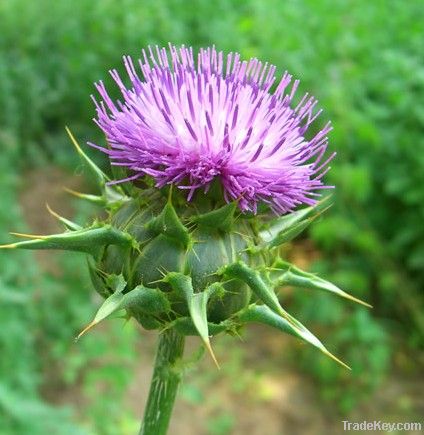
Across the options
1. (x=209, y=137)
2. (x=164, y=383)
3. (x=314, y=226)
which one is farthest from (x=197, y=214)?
(x=314, y=226)

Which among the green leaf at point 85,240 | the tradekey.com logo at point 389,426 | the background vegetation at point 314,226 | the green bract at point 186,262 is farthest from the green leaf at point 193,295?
the tradekey.com logo at point 389,426

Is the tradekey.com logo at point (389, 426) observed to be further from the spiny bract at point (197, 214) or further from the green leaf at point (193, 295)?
the green leaf at point (193, 295)

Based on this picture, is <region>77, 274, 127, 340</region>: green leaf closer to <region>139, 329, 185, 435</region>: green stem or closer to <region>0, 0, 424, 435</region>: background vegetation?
<region>139, 329, 185, 435</region>: green stem

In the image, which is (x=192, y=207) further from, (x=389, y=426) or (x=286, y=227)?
(x=389, y=426)

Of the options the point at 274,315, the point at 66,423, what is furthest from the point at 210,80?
the point at 66,423

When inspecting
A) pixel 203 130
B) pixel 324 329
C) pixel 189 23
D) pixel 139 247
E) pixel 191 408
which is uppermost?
pixel 189 23

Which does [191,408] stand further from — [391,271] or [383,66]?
[383,66]
